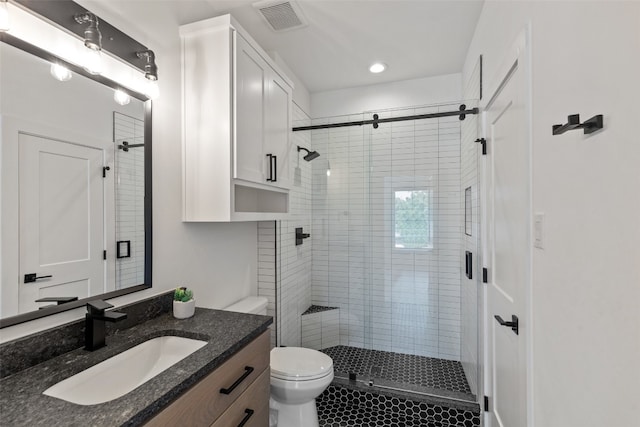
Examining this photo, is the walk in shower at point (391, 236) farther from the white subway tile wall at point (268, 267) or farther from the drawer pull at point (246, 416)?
the drawer pull at point (246, 416)

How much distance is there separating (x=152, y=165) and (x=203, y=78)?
0.55 meters

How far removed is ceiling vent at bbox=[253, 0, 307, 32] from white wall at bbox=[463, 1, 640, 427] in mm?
1383

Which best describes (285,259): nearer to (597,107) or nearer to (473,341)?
(473,341)

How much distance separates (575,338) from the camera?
77 centimetres

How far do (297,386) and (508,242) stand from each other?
54.8 inches

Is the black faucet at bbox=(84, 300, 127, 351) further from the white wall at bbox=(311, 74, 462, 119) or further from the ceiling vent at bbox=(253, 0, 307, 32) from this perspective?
the white wall at bbox=(311, 74, 462, 119)

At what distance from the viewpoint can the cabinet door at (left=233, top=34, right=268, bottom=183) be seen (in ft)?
5.20

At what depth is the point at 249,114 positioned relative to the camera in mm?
1694

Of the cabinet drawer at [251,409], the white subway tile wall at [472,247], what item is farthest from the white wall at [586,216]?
the cabinet drawer at [251,409]

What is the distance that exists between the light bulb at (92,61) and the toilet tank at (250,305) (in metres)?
1.51

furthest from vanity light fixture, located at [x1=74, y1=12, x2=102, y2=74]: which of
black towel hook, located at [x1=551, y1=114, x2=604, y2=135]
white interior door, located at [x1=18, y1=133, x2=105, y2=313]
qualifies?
black towel hook, located at [x1=551, y1=114, x2=604, y2=135]

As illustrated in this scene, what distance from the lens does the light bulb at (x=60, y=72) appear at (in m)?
1.04

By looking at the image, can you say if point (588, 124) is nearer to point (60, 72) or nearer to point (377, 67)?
point (60, 72)

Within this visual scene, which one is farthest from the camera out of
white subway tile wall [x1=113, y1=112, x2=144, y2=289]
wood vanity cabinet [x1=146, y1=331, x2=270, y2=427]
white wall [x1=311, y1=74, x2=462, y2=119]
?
white wall [x1=311, y1=74, x2=462, y2=119]
